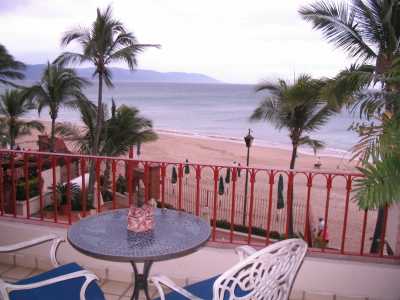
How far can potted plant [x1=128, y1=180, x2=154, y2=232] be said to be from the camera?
87.4 inches

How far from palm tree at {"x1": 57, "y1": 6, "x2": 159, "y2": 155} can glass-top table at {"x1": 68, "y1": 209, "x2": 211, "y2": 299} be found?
13000 mm

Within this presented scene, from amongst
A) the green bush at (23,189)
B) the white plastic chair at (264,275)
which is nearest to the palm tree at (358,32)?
the white plastic chair at (264,275)

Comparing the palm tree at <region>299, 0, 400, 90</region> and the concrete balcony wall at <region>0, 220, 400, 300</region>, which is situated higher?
the palm tree at <region>299, 0, 400, 90</region>

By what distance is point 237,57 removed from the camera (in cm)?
5328

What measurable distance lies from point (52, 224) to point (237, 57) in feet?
171

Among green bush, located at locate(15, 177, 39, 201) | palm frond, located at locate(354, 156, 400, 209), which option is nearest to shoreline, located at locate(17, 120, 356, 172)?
green bush, located at locate(15, 177, 39, 201)

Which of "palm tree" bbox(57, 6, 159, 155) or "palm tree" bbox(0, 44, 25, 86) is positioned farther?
"palm tree" bbox(0, 44, 25, 86)

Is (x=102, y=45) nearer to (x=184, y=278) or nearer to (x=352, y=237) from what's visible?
(x=352, y=237)

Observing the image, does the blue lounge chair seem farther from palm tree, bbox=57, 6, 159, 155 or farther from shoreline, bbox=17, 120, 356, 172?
shoreline, bbox=17, 120, 356, 172

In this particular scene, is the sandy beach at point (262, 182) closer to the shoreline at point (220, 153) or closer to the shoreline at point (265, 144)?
the shoreline at point (220, 153)

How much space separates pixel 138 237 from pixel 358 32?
7.74 meters

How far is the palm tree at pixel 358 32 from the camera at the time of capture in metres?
7.44

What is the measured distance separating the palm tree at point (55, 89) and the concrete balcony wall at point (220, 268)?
14.2 meters

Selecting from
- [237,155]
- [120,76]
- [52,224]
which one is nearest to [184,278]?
[52,224]
